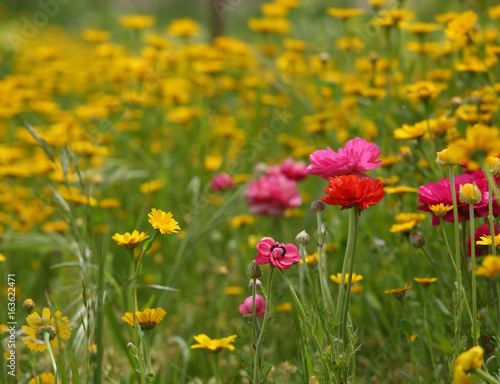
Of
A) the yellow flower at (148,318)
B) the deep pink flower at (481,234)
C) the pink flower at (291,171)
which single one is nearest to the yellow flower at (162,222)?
the yellow flower at (148,318)

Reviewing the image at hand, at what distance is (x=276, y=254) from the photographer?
0.79m

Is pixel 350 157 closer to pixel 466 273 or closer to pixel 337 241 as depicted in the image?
pixel 466 273

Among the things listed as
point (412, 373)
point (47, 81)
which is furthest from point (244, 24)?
point (412, 373)

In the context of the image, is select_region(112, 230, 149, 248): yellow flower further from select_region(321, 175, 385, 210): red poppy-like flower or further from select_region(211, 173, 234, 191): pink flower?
select_region(211, 173, 234, 191): pink flower

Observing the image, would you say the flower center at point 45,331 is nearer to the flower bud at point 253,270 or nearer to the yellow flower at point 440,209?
the flower bud at point 253,270

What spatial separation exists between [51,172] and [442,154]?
1403 mm

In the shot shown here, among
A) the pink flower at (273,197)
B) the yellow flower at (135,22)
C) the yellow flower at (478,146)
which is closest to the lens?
the yellow flower at (478,146)

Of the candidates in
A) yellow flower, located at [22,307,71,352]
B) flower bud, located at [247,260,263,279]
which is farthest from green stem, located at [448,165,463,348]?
yellow flower, located at [22,307,71,352]

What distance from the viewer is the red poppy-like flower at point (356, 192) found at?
755mm

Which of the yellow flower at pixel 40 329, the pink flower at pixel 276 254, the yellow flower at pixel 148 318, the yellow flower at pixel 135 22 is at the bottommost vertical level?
the yellow flower at pixel 40 329

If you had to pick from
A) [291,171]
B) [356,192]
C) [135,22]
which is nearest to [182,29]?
[135,22]

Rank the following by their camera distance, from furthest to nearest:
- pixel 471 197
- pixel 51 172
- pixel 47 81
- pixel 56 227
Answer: pixel 47 81
pixel 51 172
pixel 56 227
pixel 471 197

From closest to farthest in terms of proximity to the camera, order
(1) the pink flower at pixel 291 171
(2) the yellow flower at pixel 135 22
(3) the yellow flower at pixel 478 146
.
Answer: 1. (3) the yellow flower at pixel 478 146
2. (1) the pink flower at pixel 291 171
3. (2) the yellow flower at pixel 135 22

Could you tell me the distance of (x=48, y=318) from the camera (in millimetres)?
883
